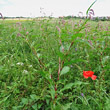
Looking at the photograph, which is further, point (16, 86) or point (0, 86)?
point (0, 86)

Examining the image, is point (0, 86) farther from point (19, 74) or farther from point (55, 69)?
point (55, 69)

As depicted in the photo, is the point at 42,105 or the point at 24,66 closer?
the point at 42,105

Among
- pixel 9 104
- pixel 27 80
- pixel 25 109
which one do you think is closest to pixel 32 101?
pixel 25 109

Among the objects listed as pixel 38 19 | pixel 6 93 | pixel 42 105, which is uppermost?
pixel 38 19

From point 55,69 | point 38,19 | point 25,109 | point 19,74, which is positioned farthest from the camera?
point 38,19

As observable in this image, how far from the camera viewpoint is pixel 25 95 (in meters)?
1.52

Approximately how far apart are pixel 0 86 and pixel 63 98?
2.96 ft

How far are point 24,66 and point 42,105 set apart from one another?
2.68 ft

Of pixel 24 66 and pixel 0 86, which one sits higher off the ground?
pixel 24 66

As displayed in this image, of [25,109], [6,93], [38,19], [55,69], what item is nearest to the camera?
[25,109]

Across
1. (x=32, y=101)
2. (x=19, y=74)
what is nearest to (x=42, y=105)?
(x=32, y=101)

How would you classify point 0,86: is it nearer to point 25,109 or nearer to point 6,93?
point 6,93

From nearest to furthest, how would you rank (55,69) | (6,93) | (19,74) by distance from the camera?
(6,93), (19,74), (55,69)

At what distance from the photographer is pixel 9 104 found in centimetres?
138
